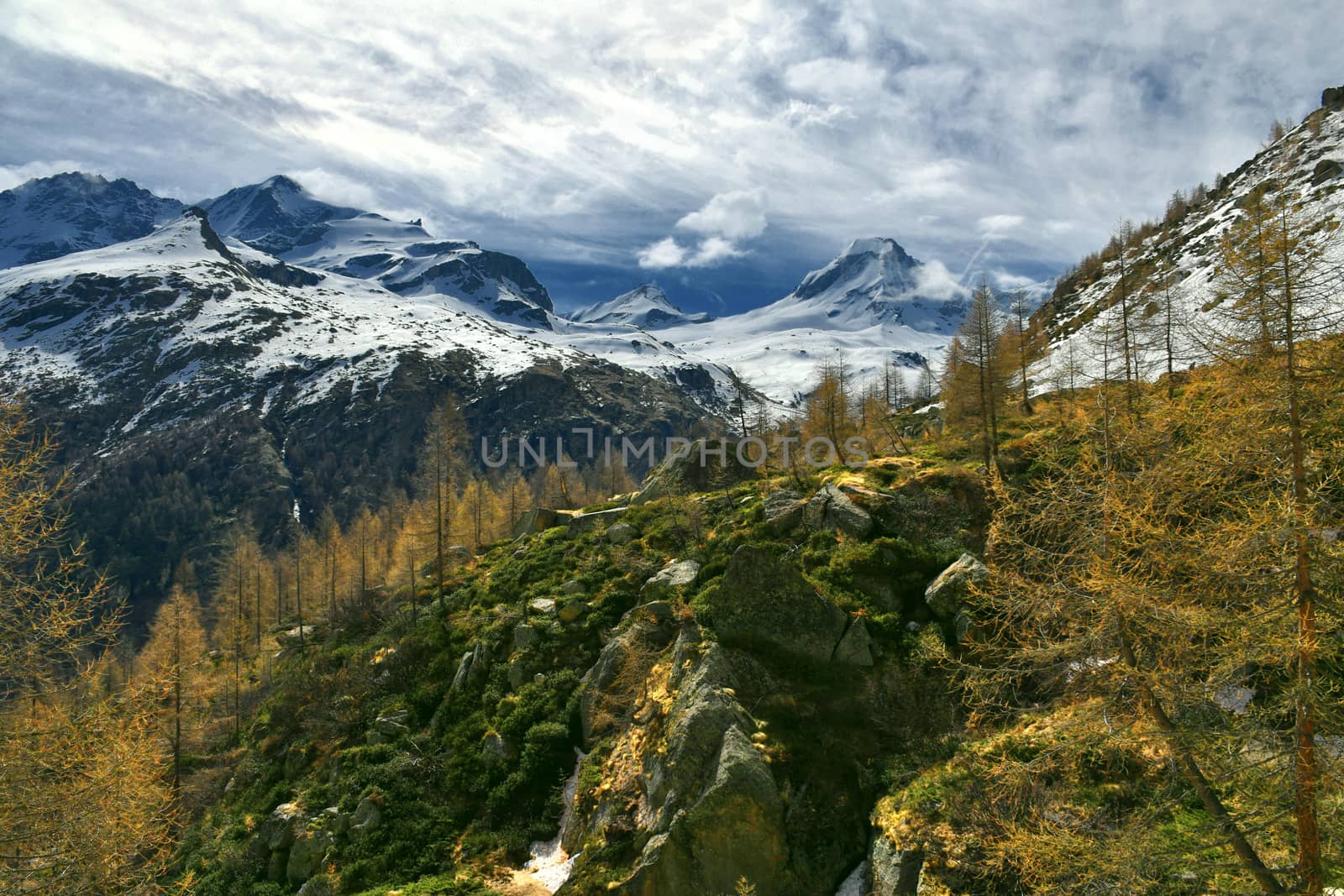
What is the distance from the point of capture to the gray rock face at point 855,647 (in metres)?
19.7

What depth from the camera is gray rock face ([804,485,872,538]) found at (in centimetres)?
2639

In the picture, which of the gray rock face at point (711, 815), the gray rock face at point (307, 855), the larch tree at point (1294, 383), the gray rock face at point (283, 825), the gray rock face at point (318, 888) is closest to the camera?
the larch tree at point (1294, 383)

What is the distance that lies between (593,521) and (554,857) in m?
25.0

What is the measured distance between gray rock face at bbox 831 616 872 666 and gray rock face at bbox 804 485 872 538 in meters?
6.48

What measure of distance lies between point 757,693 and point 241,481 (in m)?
227

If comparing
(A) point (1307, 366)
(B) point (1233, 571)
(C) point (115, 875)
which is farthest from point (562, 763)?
(A) point (1307, 366)

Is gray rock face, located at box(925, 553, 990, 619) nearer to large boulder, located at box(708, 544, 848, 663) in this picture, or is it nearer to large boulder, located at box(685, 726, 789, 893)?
large boulder, located at box(708, 544, 848, 663)

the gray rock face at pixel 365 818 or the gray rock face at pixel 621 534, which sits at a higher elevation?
the gray rock face at pixel 621 534

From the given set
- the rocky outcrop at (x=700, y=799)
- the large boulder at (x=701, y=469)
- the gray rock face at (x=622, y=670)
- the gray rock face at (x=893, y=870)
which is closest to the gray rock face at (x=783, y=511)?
the gray rock face at (x=622, y=670)

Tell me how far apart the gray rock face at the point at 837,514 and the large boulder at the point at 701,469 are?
1580 cm

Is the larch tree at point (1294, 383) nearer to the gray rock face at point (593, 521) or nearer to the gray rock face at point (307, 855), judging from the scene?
the gray rock face at point (307, 855)

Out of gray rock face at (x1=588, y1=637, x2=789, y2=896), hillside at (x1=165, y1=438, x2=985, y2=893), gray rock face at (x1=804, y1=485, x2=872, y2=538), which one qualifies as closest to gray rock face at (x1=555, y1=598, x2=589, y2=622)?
hillside at (x1=165, y1=438, x2=985, y2=893)

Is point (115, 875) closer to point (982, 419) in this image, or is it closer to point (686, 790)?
point (686, 790)

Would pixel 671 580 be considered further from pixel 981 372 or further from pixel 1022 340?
pixel 1022 340
